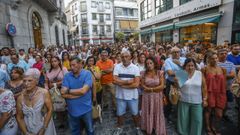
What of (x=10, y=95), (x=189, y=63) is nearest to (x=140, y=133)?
(x=189, y=63)

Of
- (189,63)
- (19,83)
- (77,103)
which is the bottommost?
(77,103)

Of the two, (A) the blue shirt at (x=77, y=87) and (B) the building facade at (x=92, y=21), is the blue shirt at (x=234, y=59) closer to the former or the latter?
(A) the blue shirt at (x=77, y=87)

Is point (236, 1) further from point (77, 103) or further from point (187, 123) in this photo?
point (77, 103)

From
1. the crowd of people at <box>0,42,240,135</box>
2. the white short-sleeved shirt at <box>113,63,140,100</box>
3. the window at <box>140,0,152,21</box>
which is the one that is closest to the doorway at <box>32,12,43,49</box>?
the crowd of people at <box>0,42,240,135</box>

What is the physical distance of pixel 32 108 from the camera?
2432 mm

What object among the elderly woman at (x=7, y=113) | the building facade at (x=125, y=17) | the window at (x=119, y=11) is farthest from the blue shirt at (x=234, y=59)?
the window at (x=119, y=11)

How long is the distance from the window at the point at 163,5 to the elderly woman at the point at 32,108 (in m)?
18.5

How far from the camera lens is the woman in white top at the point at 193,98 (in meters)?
3.17

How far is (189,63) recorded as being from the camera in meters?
3.26

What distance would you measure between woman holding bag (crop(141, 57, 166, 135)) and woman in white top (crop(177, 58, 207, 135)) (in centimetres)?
46

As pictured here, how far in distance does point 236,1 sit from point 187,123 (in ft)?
31.8

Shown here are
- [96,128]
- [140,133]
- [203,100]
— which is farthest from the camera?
[96,128]

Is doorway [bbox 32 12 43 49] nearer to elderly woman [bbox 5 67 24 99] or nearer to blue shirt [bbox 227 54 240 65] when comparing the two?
elderly woman [bbox 5 67 24 99]

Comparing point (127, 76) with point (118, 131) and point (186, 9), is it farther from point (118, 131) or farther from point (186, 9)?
point (186, 9)
